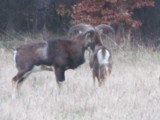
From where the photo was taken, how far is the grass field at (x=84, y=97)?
10.3 m

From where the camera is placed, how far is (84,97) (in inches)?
468

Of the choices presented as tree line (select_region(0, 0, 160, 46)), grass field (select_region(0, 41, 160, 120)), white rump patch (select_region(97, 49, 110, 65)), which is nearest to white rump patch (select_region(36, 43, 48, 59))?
grass field (select_region(0, 41, 160, 120))

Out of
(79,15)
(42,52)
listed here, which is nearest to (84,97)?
(42,52)

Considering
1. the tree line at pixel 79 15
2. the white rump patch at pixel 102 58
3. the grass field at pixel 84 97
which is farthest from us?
the tree line at pixel 79 15

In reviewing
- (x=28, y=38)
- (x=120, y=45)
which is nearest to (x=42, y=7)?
(x=28, y=38)

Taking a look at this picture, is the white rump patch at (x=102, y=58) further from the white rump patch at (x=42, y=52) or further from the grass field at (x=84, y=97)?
the white rump patch at (x=42, y=52)

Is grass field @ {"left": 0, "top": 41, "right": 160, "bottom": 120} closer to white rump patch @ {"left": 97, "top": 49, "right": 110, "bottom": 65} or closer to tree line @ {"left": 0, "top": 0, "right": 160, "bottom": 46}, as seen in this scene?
white rump patch @ {"left": 97, "top": 49, "right": 110, "bottom": 65}

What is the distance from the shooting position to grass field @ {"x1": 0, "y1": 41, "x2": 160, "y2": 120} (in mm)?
10328

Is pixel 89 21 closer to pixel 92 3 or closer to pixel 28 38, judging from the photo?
pixel 92 3

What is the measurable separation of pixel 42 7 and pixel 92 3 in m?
3.31

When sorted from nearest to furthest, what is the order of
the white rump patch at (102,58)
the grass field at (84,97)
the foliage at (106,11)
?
1. the grass field at (84,97)
2. the white rump patch at (102,58)
3. the foliage at (106,11)

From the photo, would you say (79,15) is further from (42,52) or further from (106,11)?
(42,52)

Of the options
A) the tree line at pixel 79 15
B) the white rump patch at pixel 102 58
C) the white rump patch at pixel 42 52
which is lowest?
the tree line at pixel 79 15

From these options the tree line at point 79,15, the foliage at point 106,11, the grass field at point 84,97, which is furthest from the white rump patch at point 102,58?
the tree line at point 79,15
